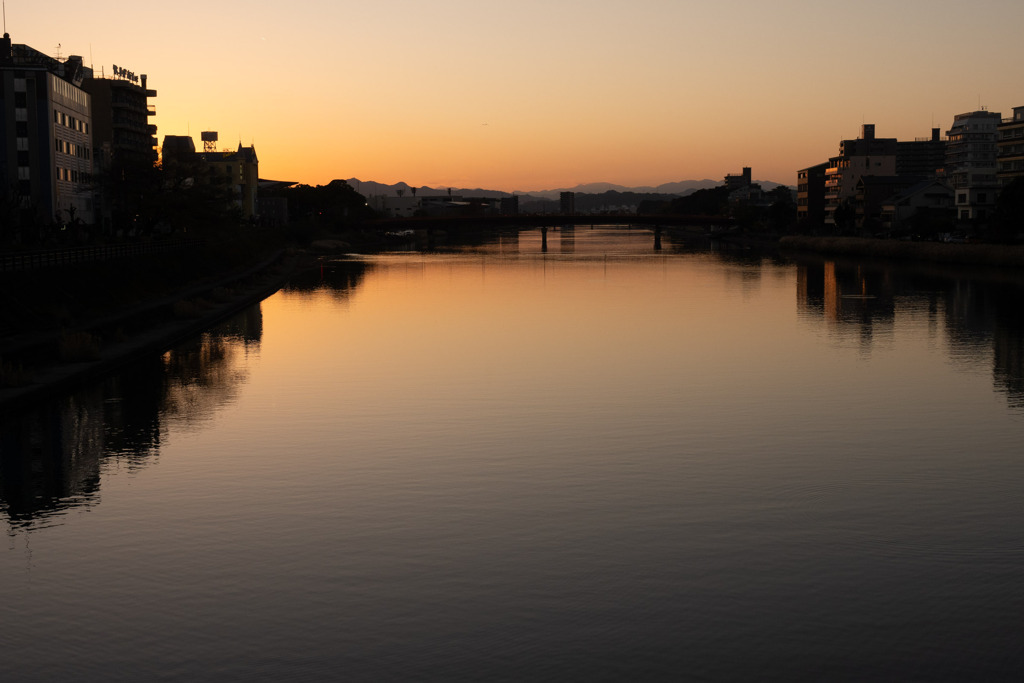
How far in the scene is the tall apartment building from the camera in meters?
111

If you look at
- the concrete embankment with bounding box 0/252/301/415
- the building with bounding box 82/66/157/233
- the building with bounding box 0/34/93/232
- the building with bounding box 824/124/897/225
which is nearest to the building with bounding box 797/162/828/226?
the building with bounding box 824/124/897/225

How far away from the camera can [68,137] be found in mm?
77750

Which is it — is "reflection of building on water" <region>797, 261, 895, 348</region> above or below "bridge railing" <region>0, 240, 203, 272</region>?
below

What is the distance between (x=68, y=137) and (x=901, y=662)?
7861 centimetres

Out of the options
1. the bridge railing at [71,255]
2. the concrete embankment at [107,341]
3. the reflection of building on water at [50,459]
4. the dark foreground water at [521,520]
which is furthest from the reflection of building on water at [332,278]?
the reflection of building on water at [50,459]

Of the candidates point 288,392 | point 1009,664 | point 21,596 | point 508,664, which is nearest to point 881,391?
point 288,392

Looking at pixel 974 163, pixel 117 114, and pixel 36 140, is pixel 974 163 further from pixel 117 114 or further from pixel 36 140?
pixel 36 140

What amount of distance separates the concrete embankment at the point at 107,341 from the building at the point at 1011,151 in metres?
78.8

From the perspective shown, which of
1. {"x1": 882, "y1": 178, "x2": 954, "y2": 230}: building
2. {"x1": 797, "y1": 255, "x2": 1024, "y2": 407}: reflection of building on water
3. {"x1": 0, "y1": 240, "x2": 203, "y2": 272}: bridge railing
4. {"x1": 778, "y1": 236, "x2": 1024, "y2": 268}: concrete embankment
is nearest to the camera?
{"x1": 797, "y1": 255, "x2": 1024, "y2": 407}: reflection of building on water

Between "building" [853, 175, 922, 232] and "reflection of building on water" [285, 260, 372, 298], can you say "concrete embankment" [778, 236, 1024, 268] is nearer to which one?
"building" [853, 175, 922, 232]

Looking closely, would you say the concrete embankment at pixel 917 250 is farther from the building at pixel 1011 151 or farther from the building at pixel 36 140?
the building at pixel 36 140

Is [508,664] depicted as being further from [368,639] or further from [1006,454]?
[1006,454]

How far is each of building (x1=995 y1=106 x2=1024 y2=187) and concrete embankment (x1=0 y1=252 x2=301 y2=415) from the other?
258ft

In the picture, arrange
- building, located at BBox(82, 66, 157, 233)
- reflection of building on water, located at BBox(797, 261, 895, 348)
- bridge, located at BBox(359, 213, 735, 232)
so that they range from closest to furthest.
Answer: reflection of building on water, located at BBox(797, 261, 895, 348), building, located at BBox(82, 66, 157, 233), bridge, located at BBox(359, 213, 735, 232)
